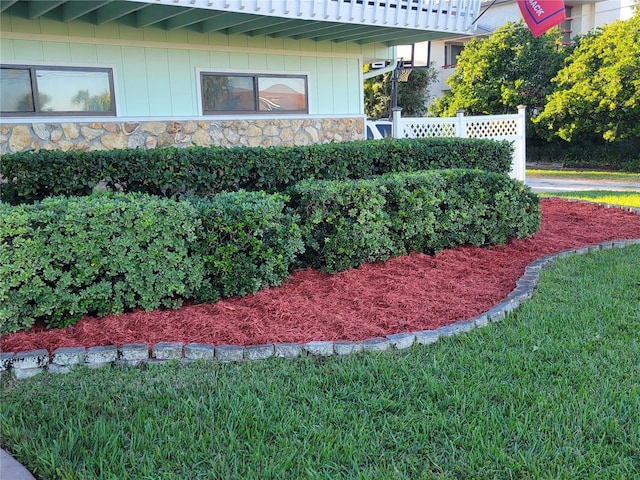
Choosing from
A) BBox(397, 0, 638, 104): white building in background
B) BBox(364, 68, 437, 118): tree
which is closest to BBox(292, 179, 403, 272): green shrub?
BBox(364, 68, 437, 118): tree

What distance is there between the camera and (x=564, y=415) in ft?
9.66

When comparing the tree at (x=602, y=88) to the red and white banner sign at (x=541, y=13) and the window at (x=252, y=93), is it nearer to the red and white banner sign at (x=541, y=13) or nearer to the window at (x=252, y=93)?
the red and white banner sign at (x=541, y=13)

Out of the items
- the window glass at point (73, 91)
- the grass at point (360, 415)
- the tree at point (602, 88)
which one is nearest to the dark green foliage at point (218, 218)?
the grass at point (360, 415)

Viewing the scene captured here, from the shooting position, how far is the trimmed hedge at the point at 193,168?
538 centimetres

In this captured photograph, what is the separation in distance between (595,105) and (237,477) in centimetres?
1827

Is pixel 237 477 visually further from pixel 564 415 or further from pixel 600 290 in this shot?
pixel 600 290

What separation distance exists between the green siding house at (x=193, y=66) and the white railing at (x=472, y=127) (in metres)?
2.73

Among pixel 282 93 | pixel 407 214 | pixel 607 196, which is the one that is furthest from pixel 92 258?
pixel 607 196

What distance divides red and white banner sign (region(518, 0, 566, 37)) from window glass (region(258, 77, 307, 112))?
16.5 ft

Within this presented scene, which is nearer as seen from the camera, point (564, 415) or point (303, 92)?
point (564, 415)

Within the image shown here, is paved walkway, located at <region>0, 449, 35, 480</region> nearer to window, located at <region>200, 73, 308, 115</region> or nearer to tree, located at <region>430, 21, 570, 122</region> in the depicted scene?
window, located at <region>200, 73, 308, 115</region>

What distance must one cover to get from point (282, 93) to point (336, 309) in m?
5.47

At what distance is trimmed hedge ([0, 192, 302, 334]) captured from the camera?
156 inches

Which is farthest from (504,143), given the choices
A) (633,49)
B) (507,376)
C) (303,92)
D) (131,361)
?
(633,49)
